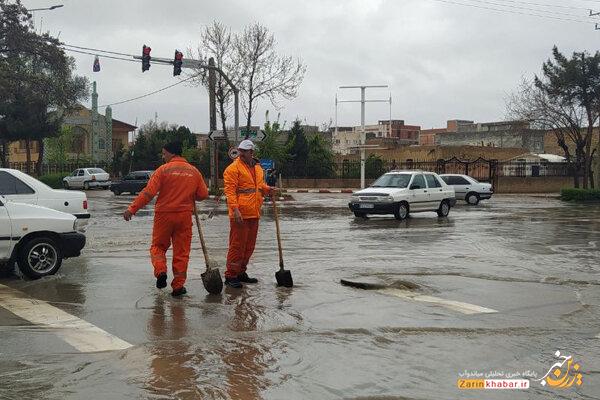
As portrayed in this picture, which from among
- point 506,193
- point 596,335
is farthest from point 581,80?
point 596,335

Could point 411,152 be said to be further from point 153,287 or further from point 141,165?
point 153,287

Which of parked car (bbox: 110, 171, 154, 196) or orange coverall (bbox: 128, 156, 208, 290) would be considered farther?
parked car (bbox: 110, 171, 154, 196)

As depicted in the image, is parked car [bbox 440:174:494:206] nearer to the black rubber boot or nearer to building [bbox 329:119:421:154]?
the black rubber boot

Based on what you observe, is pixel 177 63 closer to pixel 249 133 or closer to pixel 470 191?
pixel 249 133

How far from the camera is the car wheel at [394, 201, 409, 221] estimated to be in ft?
68.2

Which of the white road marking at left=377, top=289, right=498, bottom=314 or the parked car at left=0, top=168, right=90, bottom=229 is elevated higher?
the parked car at left=0, top=168, right=90, bottom=229

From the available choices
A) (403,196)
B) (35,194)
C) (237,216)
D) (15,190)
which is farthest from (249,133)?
(237,216)

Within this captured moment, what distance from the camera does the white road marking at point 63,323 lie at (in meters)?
5.80

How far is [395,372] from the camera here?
5.20 m

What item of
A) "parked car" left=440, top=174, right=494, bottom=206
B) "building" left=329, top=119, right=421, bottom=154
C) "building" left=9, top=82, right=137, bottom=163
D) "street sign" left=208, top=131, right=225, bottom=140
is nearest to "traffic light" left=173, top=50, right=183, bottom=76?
"street sign" left=208, top=131, right=225, bottom=140

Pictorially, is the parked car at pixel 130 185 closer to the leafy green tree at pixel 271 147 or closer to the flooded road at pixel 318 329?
the leafy green tree at pixel 271 147

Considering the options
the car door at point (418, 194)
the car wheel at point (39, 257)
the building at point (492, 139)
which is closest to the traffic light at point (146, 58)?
the car door at point (418, 194)

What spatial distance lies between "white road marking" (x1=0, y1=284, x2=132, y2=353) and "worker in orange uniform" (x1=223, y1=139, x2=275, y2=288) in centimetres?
224

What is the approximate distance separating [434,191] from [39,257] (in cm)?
1543
